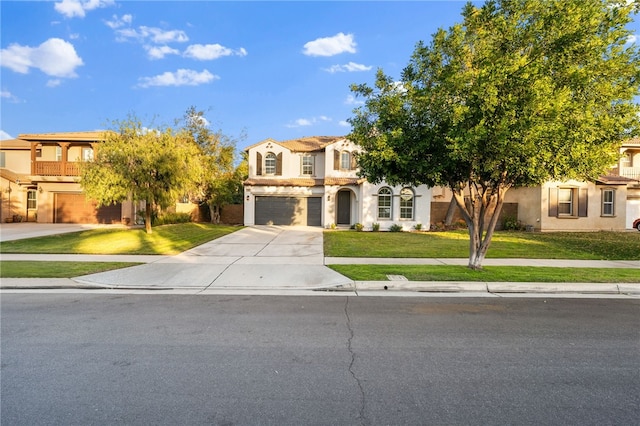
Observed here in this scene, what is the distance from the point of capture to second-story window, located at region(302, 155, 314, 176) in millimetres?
26656

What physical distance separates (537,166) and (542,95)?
170 cm

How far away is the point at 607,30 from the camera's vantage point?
864cm

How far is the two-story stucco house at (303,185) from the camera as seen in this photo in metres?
24.7

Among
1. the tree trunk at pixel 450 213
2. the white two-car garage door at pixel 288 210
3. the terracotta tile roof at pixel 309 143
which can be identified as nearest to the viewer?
the tree trunk at pixel 450 213

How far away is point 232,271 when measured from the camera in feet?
32.6

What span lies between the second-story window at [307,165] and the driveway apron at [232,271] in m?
13.2

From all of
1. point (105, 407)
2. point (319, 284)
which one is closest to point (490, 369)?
point (105, 407)

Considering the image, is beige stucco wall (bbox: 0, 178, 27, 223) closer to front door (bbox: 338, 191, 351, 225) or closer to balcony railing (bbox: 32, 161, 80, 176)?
balcony railing (bbox: 32, 161, 80, 176)

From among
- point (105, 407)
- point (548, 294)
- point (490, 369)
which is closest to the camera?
point (105, 407)

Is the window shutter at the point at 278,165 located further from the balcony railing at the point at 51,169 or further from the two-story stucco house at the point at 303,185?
the balcony railing at the point at 51,169

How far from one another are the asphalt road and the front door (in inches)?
751

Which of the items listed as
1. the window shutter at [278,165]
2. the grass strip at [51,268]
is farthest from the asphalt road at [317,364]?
the window shutter at [278,165]

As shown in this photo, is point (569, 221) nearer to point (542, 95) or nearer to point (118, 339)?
point (542, 95)

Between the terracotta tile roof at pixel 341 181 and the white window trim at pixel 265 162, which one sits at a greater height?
the white window trim at pixel 265 162
